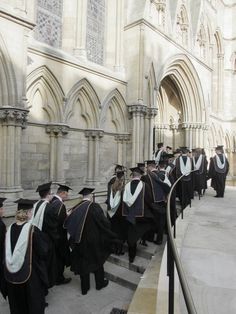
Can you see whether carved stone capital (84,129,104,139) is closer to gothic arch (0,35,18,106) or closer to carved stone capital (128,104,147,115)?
carved stone capital (128,104,147,115)

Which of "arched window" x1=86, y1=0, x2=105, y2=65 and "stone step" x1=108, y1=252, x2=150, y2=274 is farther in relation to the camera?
"arched window" x1=86, y1=0, x2=105, y2=65

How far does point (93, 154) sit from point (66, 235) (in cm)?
554

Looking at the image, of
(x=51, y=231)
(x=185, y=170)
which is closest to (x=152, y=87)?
(x=185, y=170)

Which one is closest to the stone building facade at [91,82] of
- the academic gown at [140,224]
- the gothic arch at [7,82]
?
the gothic arch at [7,82]

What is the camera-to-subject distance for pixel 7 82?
6.80 metres

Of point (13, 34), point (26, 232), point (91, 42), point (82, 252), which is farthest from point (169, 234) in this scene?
point (91, 42)

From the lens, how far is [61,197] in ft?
14.3

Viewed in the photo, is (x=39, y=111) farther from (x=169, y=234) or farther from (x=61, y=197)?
(x=169, y=234)

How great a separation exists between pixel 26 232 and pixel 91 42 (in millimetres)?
8866

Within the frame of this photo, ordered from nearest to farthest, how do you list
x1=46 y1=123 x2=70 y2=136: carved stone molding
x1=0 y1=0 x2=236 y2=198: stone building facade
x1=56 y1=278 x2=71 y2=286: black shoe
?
x1=56 y1=278 x2=71 y2=286: black shoe < x1=0 y1=0 x2=236 y2=198: stone building facade < x1=46 y1=123 x2=70 y2=136: carved stone molding

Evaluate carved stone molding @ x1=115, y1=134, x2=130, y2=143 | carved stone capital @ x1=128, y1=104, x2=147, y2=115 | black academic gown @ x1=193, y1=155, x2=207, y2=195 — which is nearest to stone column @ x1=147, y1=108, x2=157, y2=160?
carved stone capital @ x1=128, y1=104, x2=147, y2=115

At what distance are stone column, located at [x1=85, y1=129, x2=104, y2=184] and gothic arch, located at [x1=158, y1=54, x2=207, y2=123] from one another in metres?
5.96

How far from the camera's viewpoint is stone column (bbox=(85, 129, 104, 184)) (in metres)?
9.74

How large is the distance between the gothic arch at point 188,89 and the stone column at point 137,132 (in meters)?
4.06
